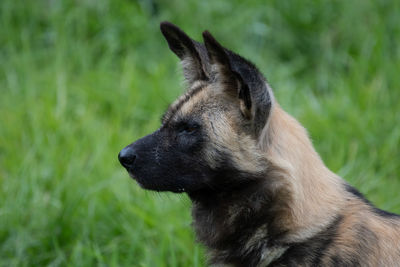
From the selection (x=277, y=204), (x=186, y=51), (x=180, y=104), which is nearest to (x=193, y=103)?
(x=180, y=104)

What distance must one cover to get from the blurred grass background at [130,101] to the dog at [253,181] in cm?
65

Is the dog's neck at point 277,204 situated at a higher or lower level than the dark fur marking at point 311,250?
higher

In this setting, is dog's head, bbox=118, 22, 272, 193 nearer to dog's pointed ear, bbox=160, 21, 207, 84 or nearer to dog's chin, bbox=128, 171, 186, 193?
dog's chin, bbox=128, 171, 186, 193

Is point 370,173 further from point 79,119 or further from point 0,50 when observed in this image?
point 0,50

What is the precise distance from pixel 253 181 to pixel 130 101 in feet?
8.63

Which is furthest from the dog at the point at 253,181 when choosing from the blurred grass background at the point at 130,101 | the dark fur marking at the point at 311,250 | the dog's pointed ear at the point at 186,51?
the blurred grass background at the point at 130,101

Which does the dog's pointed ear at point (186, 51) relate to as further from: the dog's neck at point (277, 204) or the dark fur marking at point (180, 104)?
the dog's neck at point (277, 204)

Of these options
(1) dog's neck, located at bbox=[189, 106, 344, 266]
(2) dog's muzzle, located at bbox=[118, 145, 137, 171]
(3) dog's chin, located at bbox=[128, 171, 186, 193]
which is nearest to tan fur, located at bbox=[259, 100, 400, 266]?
(1) dog's neck, located at bbox=[189, 106, 344, 266]

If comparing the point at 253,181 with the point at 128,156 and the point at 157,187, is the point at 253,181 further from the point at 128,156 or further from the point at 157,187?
the point at 128,156

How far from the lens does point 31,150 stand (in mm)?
4559

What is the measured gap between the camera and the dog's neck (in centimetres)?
281

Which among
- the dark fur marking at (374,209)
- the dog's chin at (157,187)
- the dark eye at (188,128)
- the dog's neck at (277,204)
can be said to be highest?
the dark eye at (188,128)

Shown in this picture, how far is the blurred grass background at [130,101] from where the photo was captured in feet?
12.7

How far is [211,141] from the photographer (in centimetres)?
291
